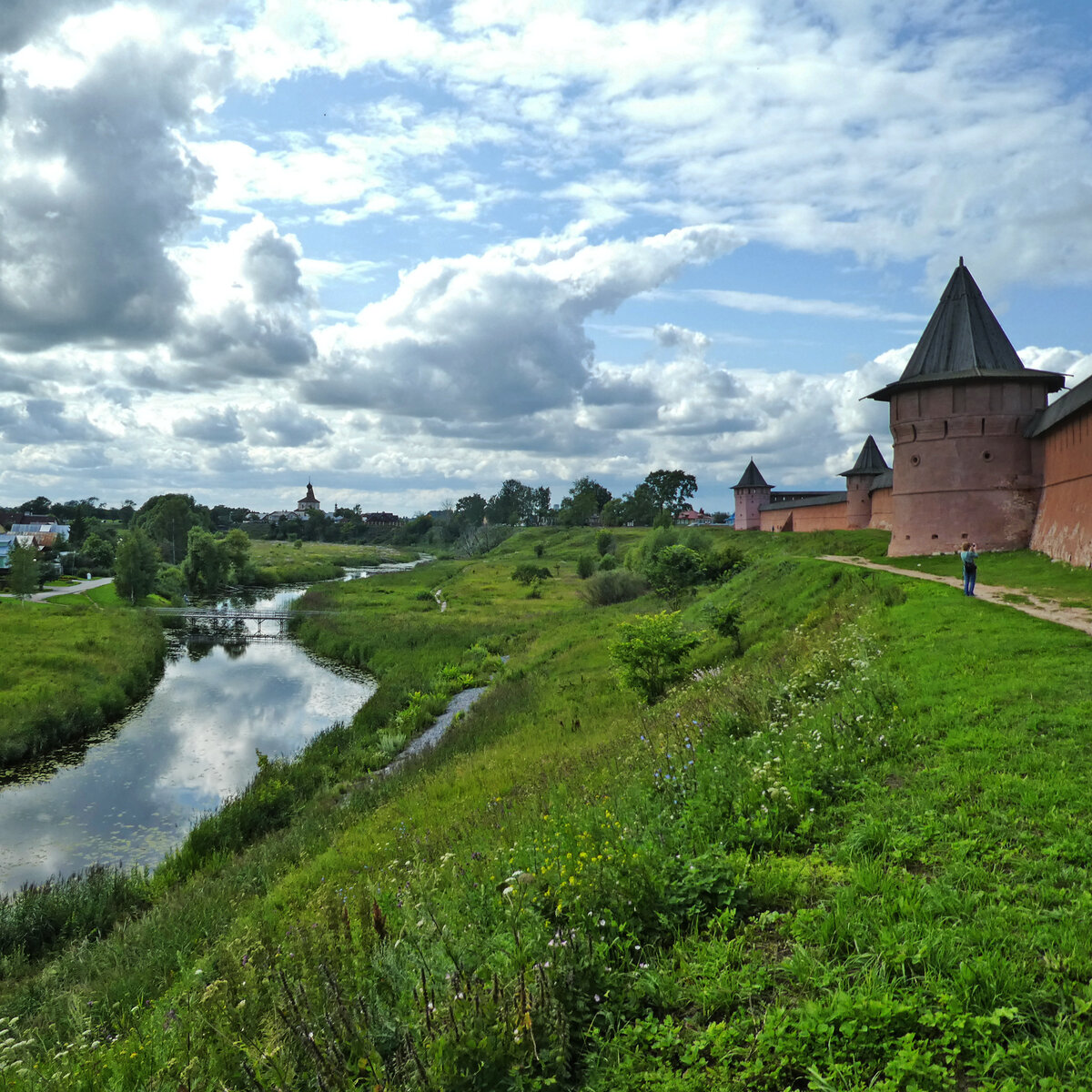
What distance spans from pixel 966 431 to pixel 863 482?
21386 millimetres

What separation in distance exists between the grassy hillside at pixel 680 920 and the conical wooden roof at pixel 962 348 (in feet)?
53.1

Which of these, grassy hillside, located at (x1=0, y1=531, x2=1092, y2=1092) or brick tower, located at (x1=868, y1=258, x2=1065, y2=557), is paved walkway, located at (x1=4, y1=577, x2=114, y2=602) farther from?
brick tower, located at (x1=868, y1=258, x2=1065, y2=557)

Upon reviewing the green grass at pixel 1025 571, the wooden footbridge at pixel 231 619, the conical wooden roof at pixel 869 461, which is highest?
the conical wooden roof at pixel 869 461

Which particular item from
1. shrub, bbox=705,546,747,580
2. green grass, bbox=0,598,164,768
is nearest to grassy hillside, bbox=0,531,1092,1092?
green grass, bbox=0,598,164,768

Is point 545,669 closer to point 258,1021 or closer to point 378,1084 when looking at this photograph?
point 258,1021

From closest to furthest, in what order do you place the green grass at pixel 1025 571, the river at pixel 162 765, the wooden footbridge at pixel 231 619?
the river at pixel 162 765, the green grass at pixel 1025 571, the wooden footbridge at pixel 231 619

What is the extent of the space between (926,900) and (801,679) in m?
5.52

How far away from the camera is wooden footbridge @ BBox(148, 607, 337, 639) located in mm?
45625

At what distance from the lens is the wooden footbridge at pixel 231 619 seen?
150 ft

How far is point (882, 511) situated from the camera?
3731 centimetres

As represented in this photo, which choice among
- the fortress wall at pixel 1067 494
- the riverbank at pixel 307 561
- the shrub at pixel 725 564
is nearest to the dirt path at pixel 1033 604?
the fortress wall at pixel 1067 494

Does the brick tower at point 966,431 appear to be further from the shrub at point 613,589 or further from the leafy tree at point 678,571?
the shrub at point 613,589

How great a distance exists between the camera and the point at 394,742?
1906 centimetres

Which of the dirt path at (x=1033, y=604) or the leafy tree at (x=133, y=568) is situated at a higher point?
the dirt path at (x=1033, y=604)
